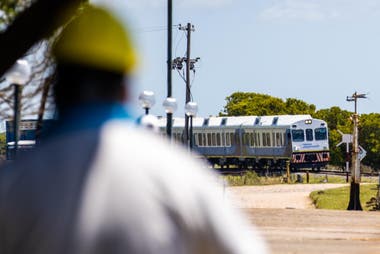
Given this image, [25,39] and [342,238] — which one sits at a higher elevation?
[25,39]

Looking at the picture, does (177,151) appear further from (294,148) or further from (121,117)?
(294,148)

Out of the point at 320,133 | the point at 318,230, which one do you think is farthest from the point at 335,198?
the point at 320,133

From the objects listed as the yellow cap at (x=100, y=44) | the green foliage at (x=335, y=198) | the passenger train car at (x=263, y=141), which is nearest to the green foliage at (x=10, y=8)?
the yellow cap at (x=100, y=44)

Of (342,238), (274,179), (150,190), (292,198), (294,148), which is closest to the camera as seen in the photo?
(150,190)

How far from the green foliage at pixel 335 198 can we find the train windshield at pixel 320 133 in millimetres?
14146

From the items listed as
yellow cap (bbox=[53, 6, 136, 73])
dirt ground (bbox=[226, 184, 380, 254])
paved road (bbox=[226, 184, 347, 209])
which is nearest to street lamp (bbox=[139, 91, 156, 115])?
dirt ground (bbox=[226, 184, 380, 254])

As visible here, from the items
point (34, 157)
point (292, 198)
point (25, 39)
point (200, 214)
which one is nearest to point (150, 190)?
point (200, 214)

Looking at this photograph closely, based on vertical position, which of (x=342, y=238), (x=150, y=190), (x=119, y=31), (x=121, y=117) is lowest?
(x=342, y=238)

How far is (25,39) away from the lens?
12.5 ft

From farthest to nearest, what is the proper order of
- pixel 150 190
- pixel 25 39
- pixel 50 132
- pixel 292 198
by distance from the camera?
1. pixel 292 198
2. pixel 25 39
3. pixel 50 132
4. pixel 150 190

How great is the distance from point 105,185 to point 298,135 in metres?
51.6

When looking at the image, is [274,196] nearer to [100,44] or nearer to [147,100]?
[147,100]

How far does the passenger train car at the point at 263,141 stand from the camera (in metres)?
53.4

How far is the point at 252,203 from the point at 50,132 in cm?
2820
